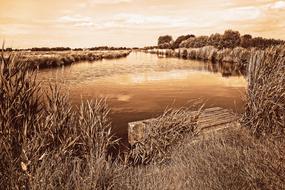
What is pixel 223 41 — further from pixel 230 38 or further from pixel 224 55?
pixel 224 55

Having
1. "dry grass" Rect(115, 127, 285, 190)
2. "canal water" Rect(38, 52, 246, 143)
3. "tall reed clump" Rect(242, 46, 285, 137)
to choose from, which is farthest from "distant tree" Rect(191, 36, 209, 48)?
"dry grass" Rect(115, 127, 285, 190)

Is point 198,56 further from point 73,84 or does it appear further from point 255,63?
point 255,63

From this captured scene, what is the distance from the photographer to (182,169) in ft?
20.0

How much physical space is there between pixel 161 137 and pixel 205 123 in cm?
141

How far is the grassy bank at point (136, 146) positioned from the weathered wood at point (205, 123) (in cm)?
22

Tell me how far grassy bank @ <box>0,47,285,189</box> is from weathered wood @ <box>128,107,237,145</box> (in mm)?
216

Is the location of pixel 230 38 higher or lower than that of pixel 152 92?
higher

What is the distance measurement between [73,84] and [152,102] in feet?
21.0

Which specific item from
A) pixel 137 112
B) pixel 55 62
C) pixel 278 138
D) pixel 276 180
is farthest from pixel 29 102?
pixel 55 62

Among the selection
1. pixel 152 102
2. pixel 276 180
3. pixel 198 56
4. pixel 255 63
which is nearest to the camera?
pixel 276 180

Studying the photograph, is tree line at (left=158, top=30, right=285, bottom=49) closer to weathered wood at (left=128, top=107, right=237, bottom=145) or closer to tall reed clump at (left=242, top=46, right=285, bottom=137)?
weathered wood at (left=128, top=107, right=237, bottom=145)

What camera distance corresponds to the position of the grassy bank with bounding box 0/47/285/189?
182 inches

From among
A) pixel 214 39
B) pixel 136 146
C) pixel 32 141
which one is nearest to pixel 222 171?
pixel 32 141

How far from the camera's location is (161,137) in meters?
8.16
